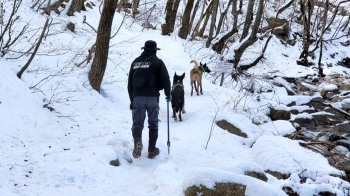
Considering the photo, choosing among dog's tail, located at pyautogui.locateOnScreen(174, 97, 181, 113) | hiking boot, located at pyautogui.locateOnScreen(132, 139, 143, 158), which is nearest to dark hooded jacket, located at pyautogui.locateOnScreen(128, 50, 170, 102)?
hiking boot, located at pyautogui.locateOnScreen(132, 139, 143, 158)

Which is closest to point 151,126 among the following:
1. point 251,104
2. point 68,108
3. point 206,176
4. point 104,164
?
point 104,164

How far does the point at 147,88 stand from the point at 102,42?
3.52 metres

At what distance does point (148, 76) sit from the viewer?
5.80m

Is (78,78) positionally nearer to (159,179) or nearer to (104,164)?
(104,164)

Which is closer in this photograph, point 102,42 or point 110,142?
point 110,142

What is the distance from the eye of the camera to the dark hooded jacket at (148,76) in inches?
229

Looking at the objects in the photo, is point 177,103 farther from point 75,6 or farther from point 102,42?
point 75,6

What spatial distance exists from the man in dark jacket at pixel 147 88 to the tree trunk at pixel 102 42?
3.14 metres

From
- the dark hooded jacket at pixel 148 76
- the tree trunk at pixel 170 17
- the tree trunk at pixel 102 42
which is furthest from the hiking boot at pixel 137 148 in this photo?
the tree trunk at pixel 170 17

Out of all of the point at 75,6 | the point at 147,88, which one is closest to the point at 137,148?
the point at 147,88

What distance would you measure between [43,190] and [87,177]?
0.64 metres

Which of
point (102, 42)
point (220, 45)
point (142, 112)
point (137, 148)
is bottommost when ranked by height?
point (137, 148)

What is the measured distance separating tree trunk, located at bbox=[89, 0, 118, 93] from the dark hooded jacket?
3171mm

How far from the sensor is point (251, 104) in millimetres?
11031
